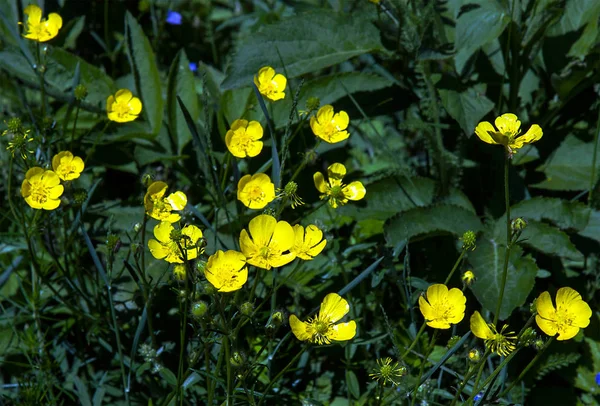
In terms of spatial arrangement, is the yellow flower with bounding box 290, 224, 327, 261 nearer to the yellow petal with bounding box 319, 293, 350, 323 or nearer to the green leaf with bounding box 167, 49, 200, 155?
the yellow petal with bounding box 319, 293, 350, 323

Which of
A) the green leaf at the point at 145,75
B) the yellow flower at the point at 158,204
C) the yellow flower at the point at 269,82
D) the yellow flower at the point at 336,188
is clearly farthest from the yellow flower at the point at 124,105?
the yellow flower at the point at 336,188

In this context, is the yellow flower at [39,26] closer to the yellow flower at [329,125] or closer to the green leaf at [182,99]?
the green leaf at [182,99]

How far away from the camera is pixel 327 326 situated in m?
1.54

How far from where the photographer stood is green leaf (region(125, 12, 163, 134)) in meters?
2.48

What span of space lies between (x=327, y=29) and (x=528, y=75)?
2.65ft

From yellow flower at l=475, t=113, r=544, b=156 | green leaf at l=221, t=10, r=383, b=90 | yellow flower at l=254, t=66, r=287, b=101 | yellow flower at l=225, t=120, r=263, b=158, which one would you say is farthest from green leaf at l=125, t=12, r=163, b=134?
yellow flower at l=475, t=113, r=544, b=156

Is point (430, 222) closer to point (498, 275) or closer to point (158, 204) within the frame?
point (498, 275)

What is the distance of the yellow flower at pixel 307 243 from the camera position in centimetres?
156

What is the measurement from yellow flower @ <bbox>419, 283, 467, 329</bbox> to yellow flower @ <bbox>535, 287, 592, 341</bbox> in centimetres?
17

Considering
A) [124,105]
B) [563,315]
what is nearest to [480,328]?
[563,315]

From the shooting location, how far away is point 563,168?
94.3 inches

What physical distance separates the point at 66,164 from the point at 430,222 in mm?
1073

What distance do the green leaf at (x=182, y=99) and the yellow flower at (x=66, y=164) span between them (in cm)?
62

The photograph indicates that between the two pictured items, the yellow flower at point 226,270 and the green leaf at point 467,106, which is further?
the green leaf at point 467,106
